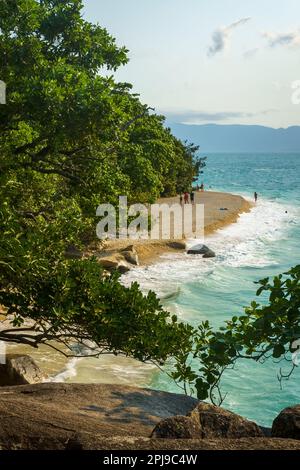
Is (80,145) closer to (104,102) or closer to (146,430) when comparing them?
(104,102)

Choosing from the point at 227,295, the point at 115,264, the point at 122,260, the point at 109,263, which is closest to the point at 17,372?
the point at 109,263

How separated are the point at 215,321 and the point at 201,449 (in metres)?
24.5

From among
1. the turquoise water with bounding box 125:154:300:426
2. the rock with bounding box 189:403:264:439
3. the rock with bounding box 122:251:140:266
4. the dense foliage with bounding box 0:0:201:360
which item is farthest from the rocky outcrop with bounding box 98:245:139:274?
the rock with bounding box 189:403:264:439

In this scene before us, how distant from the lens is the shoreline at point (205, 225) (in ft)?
136

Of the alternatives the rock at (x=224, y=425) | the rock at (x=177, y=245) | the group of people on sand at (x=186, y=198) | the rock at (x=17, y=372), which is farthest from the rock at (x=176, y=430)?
the group of people on sand at (x=186, y=198)

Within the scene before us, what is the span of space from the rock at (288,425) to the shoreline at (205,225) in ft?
101

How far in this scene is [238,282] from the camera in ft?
126

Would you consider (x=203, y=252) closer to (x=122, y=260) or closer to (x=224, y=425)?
(x=122, y=260)

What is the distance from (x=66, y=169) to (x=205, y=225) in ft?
145

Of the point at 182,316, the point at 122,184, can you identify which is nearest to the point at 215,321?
the point at 182,316

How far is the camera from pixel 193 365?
2316 cm

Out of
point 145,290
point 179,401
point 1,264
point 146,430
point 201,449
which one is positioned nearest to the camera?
point 201,449

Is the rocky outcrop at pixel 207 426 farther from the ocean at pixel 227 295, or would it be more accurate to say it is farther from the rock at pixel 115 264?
the rock at pixel 115 264

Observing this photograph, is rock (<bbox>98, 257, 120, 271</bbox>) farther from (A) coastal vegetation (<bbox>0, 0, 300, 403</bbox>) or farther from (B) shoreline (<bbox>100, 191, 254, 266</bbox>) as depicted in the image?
(A) coastal vegetation (<bbox>0, 0, 300, 403</bbox>)
